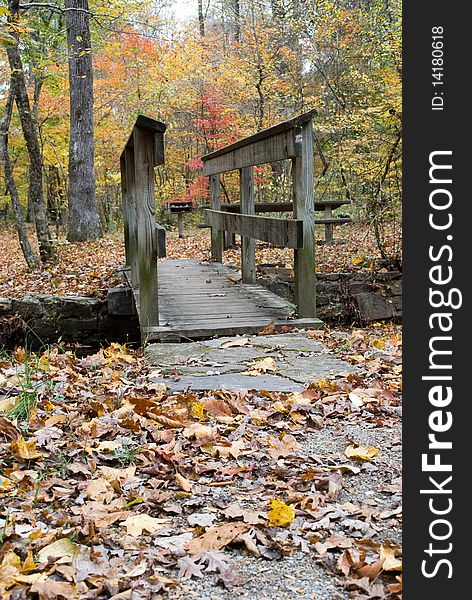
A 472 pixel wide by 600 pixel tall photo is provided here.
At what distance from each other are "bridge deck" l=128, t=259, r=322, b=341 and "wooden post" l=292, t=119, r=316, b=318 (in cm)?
21

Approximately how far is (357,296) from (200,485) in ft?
21.8

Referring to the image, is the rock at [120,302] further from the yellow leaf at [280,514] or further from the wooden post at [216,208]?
the yellow leaf at [280,514]

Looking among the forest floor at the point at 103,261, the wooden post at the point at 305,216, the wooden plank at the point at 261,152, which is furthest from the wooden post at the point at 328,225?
the wooden post at the point at 305,216

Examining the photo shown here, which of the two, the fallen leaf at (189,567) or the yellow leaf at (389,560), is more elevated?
the yellow leaf at (389,560)

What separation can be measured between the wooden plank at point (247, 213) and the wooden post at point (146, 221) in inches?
85.8

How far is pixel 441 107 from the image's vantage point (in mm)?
2227

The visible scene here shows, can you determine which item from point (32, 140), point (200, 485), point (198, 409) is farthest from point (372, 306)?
point (200, 485)

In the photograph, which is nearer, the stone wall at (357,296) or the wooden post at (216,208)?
the stone wall at (357,296)

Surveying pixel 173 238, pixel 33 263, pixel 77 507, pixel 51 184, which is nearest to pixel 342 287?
pixel 33 263

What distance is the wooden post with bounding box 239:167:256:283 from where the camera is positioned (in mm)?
7746

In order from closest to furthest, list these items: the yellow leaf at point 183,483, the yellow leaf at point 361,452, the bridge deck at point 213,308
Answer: the yellow leaf at point 183,483 → the yellow leaf at point 361,452 → the bridge deck at point 213,308

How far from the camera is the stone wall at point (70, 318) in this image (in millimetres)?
8078

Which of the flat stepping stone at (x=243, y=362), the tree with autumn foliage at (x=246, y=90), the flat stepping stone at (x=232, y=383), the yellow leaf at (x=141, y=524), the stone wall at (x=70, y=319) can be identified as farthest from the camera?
the tree with autumn foliage at (x=246, y=90)

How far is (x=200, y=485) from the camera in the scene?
Result: 272cm
